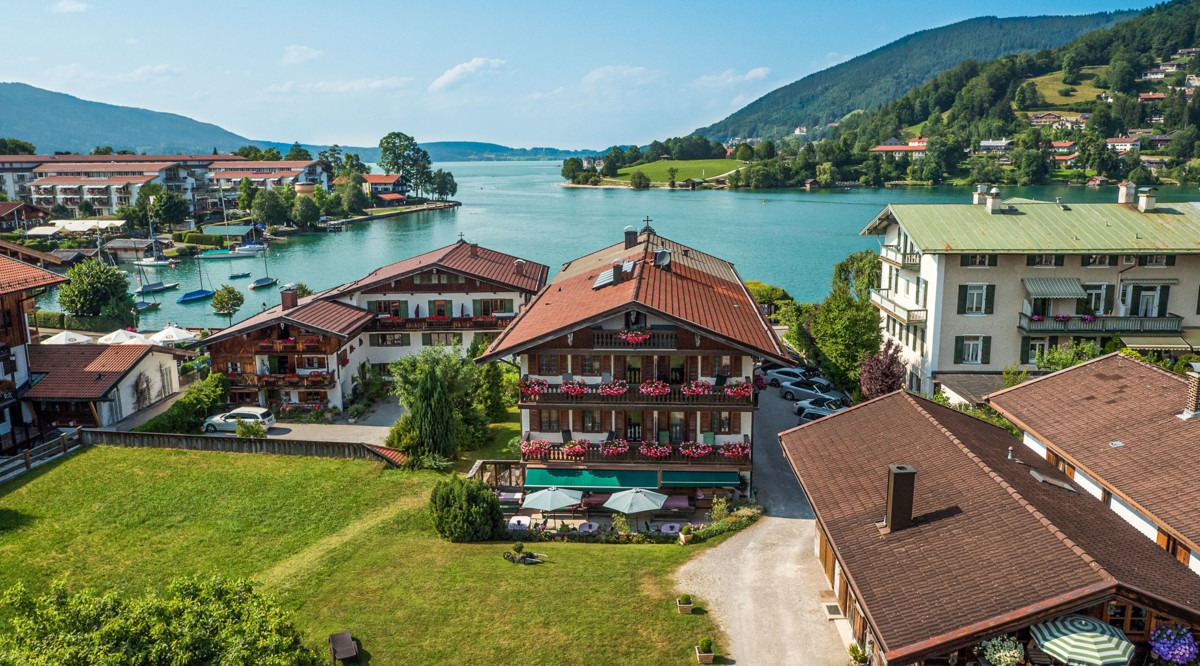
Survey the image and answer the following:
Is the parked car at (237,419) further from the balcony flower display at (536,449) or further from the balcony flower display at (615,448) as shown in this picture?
the balcony flower display at (615,448)

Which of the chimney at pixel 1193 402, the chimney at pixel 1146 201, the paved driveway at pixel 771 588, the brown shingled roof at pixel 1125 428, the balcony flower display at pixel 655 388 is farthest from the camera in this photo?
the chimney at pixel 1146 201

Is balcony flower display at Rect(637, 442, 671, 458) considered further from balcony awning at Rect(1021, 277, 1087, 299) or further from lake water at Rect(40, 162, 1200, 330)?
lake water at Rect(40, 162, 1200, 330)

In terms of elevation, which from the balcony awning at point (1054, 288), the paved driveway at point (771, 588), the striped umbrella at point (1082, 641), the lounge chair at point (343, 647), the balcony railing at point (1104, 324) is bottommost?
the paved driveway at point (771, 588)

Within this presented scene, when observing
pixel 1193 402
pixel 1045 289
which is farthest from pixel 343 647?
pixel 1045 289

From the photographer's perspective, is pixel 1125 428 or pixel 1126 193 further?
pixel 1126 193

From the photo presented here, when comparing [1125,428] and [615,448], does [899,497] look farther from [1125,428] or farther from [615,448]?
[615,448]

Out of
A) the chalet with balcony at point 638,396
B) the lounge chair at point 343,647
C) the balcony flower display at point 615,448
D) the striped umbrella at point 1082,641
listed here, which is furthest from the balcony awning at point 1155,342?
the lounge chair at point 343,647
